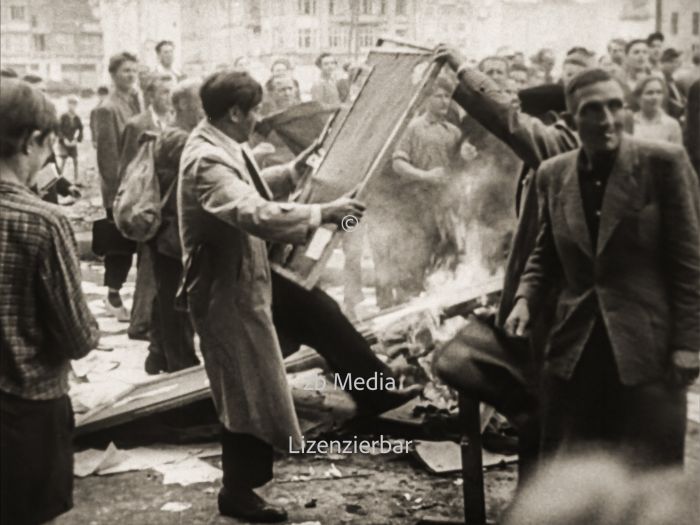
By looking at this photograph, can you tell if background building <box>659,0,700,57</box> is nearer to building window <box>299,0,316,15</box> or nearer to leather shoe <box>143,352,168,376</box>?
building window <box>299,0,316,15</box>

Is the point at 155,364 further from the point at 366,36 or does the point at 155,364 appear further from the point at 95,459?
the point at 366,36

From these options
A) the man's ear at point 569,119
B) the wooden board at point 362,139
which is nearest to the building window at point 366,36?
the wooden board at point 362,139

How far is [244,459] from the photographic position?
3.75m

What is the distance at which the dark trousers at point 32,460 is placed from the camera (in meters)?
2.82

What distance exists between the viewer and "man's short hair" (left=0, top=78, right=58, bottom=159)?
2756mm

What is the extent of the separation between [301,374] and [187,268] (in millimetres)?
1048

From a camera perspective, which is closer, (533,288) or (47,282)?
(47,282)

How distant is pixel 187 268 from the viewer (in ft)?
12.1

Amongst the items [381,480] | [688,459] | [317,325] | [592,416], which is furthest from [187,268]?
[688,459]

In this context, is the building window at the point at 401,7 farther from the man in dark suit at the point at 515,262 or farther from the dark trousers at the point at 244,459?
the dark trousers at the point at 244,459

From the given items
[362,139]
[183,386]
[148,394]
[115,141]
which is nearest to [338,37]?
[362,139]

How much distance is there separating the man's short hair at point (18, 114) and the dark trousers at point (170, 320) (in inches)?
87.4

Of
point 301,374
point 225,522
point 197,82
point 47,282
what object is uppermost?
point 197,82

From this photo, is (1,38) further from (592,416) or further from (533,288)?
(592,416)
